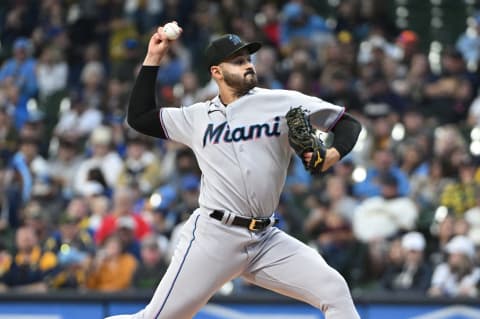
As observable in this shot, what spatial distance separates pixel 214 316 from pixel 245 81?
3.10 m

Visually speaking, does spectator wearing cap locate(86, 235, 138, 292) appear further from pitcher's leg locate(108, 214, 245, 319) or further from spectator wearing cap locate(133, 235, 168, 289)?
pitcher's leg locate(108, 214, 245, 319)

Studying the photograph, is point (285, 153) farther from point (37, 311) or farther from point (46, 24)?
point (46, 24)

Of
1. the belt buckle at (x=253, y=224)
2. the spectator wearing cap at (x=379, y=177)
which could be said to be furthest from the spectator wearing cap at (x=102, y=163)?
the belt buckle at (x=253, y=224)

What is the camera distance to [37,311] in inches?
347

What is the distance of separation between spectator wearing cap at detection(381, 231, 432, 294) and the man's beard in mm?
4008

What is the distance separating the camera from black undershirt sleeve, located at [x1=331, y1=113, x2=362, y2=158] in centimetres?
589

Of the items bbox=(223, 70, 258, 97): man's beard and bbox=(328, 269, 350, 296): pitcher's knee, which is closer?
bbox=(328, 269, 350, 296): pitcher's knee

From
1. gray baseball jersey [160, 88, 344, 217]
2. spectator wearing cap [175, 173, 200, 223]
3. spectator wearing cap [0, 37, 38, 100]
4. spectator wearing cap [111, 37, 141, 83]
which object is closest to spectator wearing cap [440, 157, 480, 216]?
spectator wearing cap [175, 173, 200, 223]

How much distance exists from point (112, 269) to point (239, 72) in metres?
4.38

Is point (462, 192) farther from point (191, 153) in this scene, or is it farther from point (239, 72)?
point (239, 72)

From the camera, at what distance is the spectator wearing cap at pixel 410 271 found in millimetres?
9750

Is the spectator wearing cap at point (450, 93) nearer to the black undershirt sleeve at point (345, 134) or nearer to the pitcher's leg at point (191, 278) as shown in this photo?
the black undershirt sleeve at point (345, 134)

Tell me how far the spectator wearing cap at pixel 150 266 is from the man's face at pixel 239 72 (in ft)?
13.5

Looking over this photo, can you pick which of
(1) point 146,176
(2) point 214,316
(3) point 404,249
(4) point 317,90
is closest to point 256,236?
(2) point 214,316
